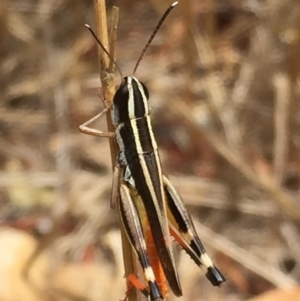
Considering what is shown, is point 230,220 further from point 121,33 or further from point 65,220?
point 121,33

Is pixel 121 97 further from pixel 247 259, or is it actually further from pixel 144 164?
pixel 247 259

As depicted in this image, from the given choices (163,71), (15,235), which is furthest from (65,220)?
(163,71)

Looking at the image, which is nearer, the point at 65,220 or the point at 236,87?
the point at 65,220

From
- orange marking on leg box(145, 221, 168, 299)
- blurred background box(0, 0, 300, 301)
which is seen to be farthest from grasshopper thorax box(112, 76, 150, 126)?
blurred background box(0, 0, 300, 301)

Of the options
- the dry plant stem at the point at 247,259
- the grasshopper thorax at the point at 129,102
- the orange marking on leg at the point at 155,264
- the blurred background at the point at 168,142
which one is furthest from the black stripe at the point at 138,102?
the dry plant stem at the point at 247,259

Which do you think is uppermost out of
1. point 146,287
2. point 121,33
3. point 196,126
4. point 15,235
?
point 121,33

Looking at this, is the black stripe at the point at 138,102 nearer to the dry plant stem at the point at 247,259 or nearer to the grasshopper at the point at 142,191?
the grasshopper at the point at 142,191

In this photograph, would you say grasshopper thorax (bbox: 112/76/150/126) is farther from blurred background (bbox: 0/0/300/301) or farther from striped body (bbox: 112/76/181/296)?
blurred background (bbox: 0/0/300/301)
